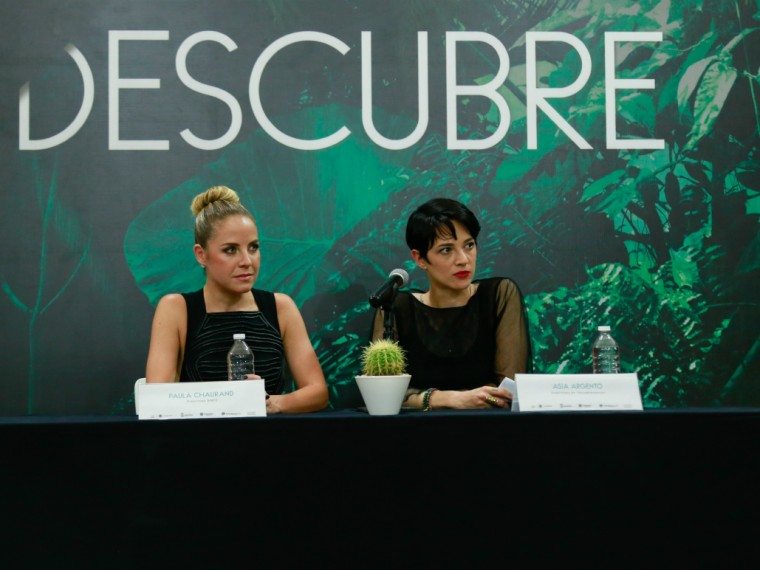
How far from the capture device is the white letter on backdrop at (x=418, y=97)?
11.5 feet

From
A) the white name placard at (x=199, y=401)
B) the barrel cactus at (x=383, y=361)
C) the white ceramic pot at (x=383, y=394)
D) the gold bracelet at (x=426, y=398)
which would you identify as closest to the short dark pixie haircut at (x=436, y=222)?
the gold bracelet at (x=426, y=398)

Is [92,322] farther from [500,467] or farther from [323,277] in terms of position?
[500,467]

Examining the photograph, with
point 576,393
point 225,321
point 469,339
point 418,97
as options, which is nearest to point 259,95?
point 418,97

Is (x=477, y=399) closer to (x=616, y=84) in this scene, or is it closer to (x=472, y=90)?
(x=472, y=90)

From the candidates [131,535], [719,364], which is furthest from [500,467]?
[719,364]

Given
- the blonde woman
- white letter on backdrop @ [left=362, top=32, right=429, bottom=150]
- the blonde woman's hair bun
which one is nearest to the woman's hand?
the blonde woman

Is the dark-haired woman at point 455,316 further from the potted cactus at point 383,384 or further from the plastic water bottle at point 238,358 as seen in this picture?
the potted cactus at point 383,384

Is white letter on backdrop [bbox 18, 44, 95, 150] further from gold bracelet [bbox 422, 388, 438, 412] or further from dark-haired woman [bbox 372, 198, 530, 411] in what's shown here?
gold bracelet [bbox 422, 388, 438, 412]

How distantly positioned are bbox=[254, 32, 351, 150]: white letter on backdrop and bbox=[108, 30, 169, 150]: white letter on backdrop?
1.21ft

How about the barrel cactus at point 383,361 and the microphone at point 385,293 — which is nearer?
the barrel cactus at point 383,361

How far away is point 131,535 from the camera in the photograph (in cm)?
187

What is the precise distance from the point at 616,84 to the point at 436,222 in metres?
1.03

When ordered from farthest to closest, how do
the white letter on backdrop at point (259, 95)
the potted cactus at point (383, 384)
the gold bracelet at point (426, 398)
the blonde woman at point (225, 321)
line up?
the white letter on backdrop at point (259, 95) → the blonde woman at point (225, 321) → the gold bracelet at point (426, 398) → the potted cactus at point (383, 384)

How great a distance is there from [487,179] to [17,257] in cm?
184
